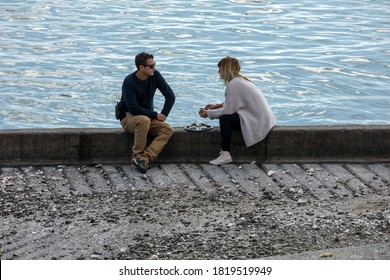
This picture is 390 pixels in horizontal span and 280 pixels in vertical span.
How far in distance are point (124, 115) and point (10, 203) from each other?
2.33m

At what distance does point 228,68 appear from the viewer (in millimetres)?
13305

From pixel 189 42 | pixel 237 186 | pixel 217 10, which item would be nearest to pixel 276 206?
pixel 237 186

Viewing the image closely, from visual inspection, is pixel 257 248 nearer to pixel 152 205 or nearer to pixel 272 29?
pixel 152 205

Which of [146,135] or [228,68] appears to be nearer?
[146,135]

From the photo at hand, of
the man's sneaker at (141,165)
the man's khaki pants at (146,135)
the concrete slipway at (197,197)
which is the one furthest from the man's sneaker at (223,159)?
the man's sneaker at (141,165)

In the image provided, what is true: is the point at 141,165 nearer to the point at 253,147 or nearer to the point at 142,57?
the point at 142,57

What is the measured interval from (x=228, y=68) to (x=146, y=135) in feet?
4.42

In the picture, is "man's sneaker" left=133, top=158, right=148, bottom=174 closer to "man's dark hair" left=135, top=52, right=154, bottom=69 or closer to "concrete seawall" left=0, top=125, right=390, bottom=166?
"concrete seawall" left=0, top=125, right=390, bottom=166

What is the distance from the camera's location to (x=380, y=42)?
3247 cm

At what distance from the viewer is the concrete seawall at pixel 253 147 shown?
13273mm

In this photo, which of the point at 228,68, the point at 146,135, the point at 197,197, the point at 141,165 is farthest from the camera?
the point at 228,68

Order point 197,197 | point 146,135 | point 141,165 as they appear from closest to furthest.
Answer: point 197,197
point 141,165
point 146,135

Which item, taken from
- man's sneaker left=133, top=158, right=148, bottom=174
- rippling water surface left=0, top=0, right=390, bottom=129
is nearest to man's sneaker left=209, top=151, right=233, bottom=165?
man's sneaker left=133, top=158, right=148, bottom=174

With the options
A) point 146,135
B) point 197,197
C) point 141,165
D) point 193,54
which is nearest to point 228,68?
Result: point 146,135
